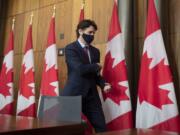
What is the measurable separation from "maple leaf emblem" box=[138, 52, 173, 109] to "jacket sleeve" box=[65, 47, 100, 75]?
513 mm

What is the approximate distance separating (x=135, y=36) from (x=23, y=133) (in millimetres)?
2416

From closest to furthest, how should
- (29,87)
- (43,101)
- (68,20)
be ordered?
(43,101) → (29,87) → (68,20)

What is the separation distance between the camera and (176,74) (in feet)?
9.76

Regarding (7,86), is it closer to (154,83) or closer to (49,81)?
(49,81)

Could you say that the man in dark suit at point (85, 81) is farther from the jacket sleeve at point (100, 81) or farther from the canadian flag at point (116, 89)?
the canadian flag at point (116, 89)

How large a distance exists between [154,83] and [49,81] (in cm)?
151

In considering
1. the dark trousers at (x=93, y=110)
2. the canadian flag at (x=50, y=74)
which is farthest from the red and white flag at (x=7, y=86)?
the dark trousers at (x=93, y=110)

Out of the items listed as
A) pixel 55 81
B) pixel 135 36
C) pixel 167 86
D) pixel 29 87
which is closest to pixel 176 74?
pixel 167 86

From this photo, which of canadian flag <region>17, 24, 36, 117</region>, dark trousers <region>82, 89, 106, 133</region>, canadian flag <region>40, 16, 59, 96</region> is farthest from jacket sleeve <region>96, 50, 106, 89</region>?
canadian flag <region>17, 24, 36, 117</region>

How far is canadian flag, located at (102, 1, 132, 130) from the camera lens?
9.39 ft

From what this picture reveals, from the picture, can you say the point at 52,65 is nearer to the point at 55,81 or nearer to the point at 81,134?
the point at 55,81

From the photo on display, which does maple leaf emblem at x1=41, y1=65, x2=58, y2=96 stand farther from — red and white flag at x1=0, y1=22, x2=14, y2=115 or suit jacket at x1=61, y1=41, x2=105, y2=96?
suit jacket at x1=61, y1=41, x2=105, y2=96

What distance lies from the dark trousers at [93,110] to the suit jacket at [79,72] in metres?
0.07

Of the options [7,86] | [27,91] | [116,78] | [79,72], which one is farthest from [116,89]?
[7,86]
